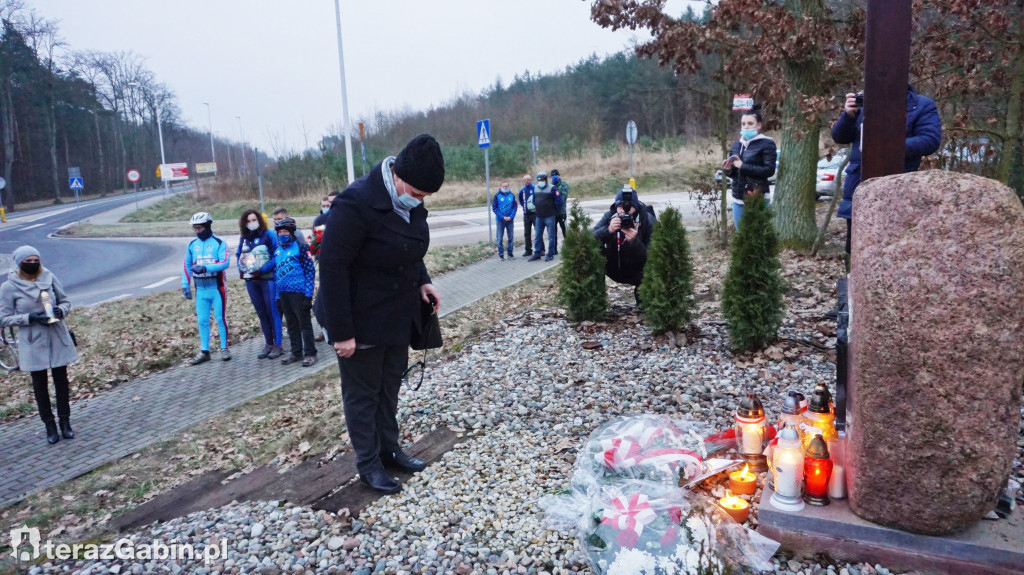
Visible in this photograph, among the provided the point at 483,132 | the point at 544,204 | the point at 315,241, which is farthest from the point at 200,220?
the point at 483,132

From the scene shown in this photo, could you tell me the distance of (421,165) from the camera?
3662 millimetres

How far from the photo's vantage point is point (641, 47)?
1039 cm

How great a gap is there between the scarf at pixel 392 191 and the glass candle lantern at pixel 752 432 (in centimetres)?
219

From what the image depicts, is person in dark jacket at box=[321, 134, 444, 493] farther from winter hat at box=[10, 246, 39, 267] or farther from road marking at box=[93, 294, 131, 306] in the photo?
road marking at box=[93, 294, 131, 306]

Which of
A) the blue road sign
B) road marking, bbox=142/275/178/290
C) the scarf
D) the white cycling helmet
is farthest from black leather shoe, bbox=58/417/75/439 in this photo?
the blue road sign

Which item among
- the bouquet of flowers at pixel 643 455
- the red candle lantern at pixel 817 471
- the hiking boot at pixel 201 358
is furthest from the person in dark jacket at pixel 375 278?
the hiking boot at pixel 201 358

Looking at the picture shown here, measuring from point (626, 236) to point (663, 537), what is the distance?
4467 millimetres

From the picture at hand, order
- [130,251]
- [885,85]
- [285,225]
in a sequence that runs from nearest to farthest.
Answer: [885,85], [285,225], [130,251]

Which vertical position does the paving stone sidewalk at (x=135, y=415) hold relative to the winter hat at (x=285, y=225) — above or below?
below

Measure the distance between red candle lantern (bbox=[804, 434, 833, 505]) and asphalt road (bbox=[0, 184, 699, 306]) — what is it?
7159 mm

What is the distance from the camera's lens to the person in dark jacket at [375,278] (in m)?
3.58

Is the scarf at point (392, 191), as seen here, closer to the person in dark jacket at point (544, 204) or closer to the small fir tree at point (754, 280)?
the small fir tree at point (754, 280)

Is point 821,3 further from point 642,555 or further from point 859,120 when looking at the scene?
point 642,555

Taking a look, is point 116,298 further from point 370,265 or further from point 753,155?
point 753,155
